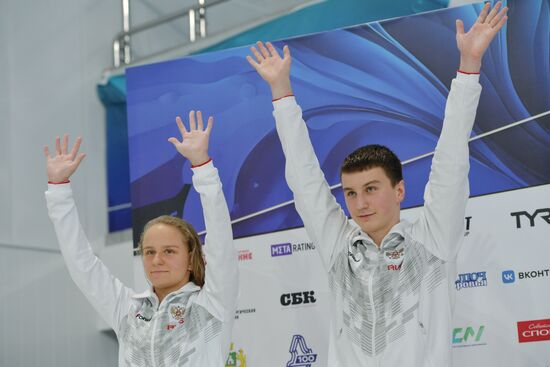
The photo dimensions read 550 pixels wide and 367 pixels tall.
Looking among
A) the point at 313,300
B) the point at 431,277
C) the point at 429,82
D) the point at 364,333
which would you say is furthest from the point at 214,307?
the point at 429,82

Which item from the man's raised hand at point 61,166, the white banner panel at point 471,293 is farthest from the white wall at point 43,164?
the man's raised hand at point 61,166

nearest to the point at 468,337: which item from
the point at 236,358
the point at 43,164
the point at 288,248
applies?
the point at 288,248

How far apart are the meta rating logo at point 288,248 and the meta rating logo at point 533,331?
48.3 inches

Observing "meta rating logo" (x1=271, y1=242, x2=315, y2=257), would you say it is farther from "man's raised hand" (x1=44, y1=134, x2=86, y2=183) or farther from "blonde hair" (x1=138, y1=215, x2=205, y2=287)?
"man's raised hand" (x1=44, y1=134, x2=86, y2=183)

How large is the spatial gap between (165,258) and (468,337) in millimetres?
1807

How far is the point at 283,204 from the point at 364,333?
1776 mm

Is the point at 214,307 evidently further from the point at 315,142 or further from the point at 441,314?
the point at 315,142

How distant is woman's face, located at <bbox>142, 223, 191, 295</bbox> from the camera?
3.77 metres

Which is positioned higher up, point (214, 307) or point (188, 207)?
point (188, 207)

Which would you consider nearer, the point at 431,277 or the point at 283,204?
the point at 431,277

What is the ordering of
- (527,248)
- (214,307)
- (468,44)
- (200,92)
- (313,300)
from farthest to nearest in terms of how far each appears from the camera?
(200,92) → (313,300) → (527,248) → (214,307) → (468,44)

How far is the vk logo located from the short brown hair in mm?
1315

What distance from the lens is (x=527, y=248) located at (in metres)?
4.64

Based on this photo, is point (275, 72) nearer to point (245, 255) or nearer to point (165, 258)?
point (165, 258)
